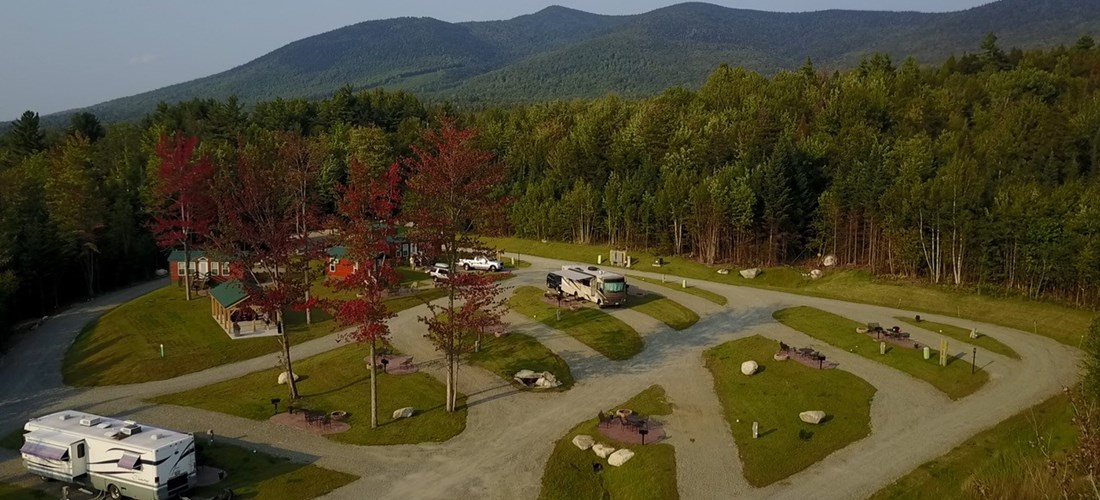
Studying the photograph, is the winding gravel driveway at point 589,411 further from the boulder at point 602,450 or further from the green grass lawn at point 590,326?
the boulder at point 602,450

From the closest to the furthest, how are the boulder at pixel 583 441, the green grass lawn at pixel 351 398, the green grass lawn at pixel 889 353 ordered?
the boulder at pixel 583 441 < the green grass lawn at pixel 351 398 < the green grass lawn at pixel 889 353

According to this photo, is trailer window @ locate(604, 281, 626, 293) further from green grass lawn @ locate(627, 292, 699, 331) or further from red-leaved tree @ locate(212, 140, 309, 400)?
red-leaved tree @ locate(212, 140, 309, 400)

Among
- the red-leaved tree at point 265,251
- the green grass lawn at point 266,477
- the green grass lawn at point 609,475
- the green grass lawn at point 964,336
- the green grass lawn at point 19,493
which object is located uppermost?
the red-leaved tree at point 265,251

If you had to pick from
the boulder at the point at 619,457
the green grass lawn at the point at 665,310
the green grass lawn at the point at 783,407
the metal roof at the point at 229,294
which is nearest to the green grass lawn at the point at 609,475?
the boulder at the point at 619,457

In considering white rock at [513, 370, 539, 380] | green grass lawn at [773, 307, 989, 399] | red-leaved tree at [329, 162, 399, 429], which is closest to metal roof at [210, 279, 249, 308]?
red-leaved tree at [329, 162, 399, 429]

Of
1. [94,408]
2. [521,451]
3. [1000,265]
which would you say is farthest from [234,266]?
[1000,265]

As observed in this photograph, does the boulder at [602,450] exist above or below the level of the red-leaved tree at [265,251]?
below

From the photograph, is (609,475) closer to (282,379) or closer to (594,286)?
(282,379)
